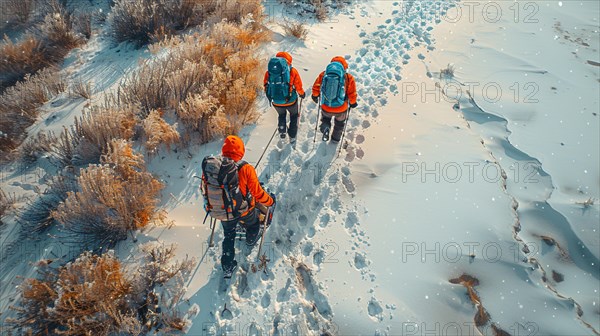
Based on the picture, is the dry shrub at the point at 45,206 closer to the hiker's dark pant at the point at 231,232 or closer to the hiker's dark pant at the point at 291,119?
the hiker's dark pant at the point at 231,232

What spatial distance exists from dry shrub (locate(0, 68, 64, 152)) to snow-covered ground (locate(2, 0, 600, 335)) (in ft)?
2.16

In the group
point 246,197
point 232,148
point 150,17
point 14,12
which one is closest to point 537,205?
point 246,197

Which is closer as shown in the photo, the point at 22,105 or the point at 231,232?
the point at 231,232

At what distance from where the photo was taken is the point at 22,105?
5453 mm

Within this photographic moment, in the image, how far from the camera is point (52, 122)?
17.6 feet

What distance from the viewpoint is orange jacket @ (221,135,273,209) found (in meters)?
3.40

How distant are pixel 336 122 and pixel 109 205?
318cm

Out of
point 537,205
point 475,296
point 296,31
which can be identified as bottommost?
point 475,296

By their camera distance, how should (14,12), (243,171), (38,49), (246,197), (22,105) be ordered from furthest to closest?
(14,12)
(38,49)
(22,105)
(246,197)
(243,171)

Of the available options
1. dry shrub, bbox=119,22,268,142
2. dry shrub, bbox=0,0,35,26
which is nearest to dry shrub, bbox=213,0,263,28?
dry shrub, bbox=119,22,268,142

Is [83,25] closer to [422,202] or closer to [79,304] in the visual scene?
[79,304]

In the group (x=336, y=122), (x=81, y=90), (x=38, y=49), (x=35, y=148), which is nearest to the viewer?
(x=35, y=148)

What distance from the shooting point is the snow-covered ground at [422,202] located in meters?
3.88

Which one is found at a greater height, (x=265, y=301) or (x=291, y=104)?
(x=291, y=104)
